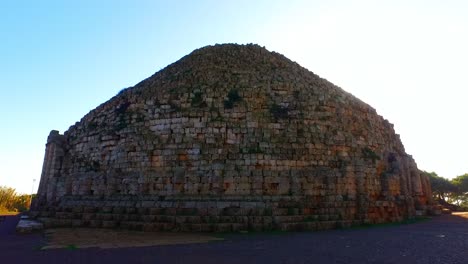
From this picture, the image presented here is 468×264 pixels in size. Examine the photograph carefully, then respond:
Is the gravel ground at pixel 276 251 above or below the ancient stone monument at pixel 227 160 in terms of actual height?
below

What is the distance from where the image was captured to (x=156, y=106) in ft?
45.9

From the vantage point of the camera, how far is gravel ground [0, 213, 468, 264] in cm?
625

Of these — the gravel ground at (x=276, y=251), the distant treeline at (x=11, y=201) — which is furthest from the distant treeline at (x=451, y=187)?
the distant treeline at (x=11, y=201)

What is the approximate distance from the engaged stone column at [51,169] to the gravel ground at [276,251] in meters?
6.70

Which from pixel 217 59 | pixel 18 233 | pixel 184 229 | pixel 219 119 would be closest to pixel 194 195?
pixel 184 229

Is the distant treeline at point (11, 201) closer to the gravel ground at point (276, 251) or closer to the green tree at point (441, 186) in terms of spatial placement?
the gravel ground at point (276, 251)

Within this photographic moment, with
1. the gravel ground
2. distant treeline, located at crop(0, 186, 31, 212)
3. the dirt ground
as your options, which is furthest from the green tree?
distant treeline, located at crop(0, 186, 31, 212)

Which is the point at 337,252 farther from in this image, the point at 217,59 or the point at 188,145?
the point at 217,59

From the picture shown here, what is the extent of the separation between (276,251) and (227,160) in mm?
5510

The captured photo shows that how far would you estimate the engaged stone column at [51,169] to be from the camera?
15.6m

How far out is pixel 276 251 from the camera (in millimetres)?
7117

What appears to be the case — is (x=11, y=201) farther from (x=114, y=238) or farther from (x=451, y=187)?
(x=451, y=187)

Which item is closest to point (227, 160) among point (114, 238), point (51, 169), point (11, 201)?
point (114, 238)

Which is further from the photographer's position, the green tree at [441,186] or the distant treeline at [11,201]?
the green tree at [441,186]
